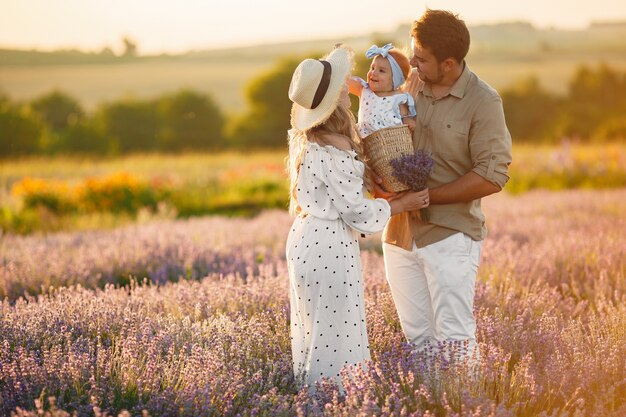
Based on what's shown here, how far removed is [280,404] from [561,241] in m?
4.56

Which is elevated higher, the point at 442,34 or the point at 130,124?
the point at 442,34

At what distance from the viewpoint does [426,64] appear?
3.92 meters

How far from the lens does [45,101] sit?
4906 centimetres

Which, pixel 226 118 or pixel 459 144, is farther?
pixel 226 118

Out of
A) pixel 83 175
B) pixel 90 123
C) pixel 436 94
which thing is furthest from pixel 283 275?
pixel 90 123

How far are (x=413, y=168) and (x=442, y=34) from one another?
69 cm

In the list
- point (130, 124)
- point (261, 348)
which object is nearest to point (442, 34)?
point (261, 348)

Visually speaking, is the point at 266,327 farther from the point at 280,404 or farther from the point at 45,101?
the point at 45,101

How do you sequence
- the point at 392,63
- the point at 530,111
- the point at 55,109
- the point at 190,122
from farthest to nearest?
the point at 55,109, the point at 190,122, the point at 530,111, the point at 392,63

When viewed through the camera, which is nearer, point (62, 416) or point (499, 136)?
point (62, 416)

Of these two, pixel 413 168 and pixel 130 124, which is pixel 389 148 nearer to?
pixel 413 168

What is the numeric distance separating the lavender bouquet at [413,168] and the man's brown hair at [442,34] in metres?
0.52

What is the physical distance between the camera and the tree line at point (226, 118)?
42.0 m

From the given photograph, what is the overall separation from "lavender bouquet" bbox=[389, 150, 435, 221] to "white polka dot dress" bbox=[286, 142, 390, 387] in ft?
0.55
